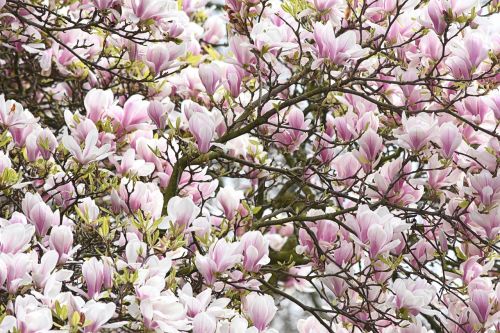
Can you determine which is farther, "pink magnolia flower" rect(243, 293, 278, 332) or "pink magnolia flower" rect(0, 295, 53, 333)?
"pink magnolia flower" rect(243, 293, 278, 332)

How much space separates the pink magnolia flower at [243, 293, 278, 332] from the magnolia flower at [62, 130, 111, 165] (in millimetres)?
718

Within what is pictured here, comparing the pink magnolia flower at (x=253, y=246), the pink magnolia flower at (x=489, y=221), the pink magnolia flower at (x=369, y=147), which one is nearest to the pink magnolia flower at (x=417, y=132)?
the pink magnolia flower at (x=369, y=147)

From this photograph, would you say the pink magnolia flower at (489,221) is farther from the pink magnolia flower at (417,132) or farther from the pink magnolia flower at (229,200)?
the pink magnolia flower at (229,200)

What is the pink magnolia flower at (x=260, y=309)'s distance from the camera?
8.74 ft

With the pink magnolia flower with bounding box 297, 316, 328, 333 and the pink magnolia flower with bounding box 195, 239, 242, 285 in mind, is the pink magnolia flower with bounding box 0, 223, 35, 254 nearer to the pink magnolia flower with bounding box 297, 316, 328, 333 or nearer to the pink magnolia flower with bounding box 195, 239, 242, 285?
the pink magnolia flower with bounding box 195, 239, 242, 285

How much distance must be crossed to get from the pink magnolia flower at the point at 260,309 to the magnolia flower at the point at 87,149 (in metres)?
0.72

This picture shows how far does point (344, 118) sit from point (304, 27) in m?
0.42

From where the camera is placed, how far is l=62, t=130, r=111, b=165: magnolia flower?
2.78 meters

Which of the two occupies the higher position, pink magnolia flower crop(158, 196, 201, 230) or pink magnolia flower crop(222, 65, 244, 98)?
pink magnolia flower crop(222, 65, 244, 98)

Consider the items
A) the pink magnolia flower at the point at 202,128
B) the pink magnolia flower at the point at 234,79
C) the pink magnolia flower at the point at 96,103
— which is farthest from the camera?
the pink magnolia flower at the point at 234,79

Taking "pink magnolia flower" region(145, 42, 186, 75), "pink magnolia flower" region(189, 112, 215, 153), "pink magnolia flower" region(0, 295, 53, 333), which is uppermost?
"pink magnolia flower" region(145, 42, 186, 75)

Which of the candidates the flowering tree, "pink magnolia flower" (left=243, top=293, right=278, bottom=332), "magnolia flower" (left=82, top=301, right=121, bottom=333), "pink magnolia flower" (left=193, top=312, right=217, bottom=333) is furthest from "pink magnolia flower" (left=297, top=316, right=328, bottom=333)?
"magnolia flower" (left=82, top=301, right=121, bottom=333)

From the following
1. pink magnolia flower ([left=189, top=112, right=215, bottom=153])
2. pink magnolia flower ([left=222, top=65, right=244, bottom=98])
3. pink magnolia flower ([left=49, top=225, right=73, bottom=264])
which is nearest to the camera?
pink magnolia flower ([left=49, top=225, right=73, bottom=264])

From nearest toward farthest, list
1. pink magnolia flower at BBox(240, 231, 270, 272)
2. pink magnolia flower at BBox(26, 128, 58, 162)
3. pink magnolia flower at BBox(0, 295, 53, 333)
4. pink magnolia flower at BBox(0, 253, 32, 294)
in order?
pink magnolia flower at BBox(0, 295, 53, 333) → pink magnolia flower at BBox(0, 253, 32, 294) → pink magnolia flower at BBox(240, 231, 270, 272) → pink magnolia flower at BBox(26, 128, 58, 162)
